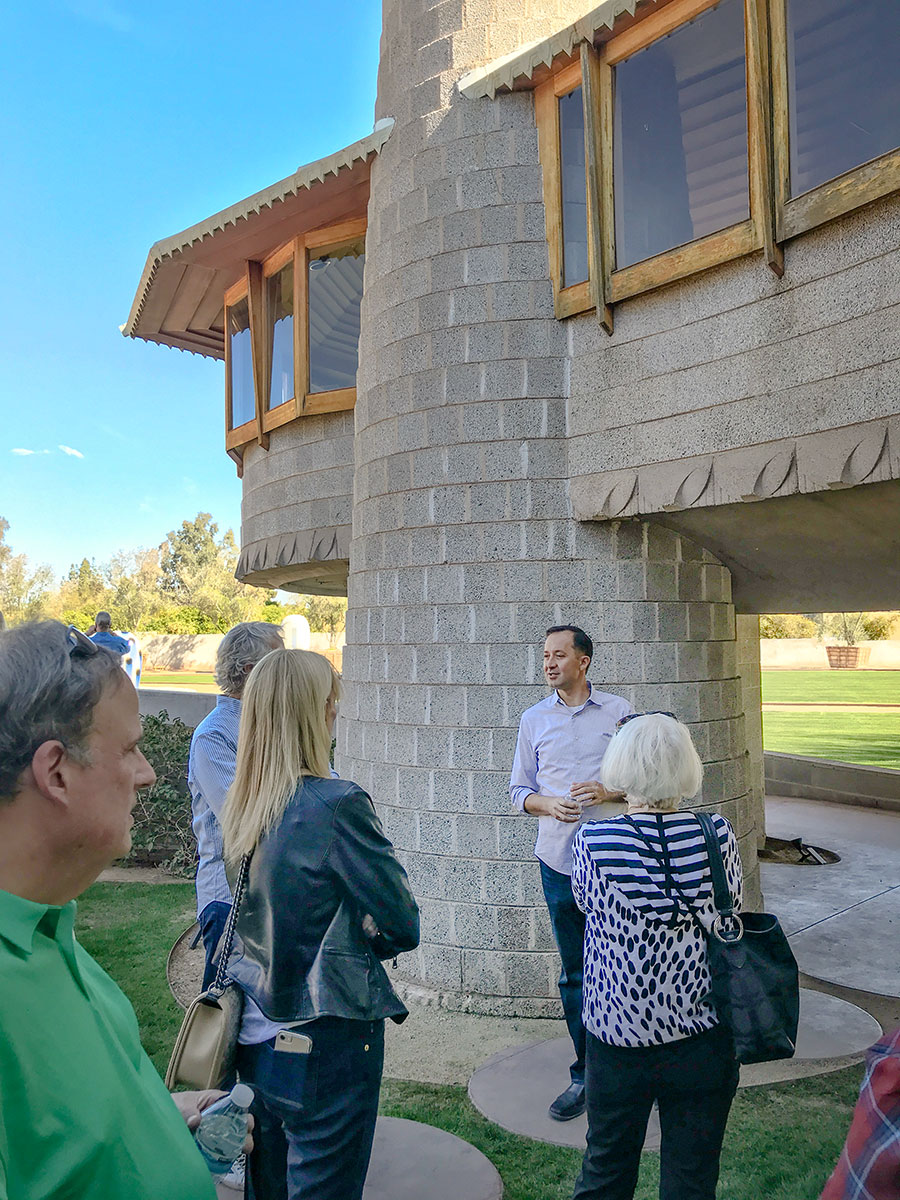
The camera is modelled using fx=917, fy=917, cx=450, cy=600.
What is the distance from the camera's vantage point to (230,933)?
2475 mm

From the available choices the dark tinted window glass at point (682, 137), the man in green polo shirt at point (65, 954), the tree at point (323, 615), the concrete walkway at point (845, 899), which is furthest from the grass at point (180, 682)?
the man in green polo shirt at point (65, 954)

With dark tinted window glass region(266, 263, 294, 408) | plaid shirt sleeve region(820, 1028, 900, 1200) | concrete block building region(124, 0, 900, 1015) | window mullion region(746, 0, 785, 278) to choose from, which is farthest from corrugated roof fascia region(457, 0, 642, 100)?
plaid shirt sleeve region(820, 1028, 900, 1200)

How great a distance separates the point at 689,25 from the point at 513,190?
1.32 meters

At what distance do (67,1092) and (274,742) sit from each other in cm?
134

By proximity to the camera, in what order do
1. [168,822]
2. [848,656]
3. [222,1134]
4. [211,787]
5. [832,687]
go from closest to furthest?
[222,1134], [211,787], [168,822], [832,687], [848,656]

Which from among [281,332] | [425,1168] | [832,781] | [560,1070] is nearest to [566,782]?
[560,1070]

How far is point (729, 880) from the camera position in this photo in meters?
2.46

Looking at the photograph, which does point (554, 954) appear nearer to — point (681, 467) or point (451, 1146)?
point (451, 1146)

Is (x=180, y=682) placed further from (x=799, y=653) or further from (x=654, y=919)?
(x=654, y=919)

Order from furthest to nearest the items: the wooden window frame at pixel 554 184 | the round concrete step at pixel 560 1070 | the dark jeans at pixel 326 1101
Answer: the wooden window frame at pixel 554 184, the round concrete step at pixel 560 1070, the dark jeans at pixel 326 1101

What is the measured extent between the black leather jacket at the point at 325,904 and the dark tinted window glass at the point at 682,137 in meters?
4.05

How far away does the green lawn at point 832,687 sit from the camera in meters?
37.6

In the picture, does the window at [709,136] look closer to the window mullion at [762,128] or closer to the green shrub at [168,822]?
the window mullion at [762,128]

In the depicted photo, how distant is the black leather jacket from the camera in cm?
230
